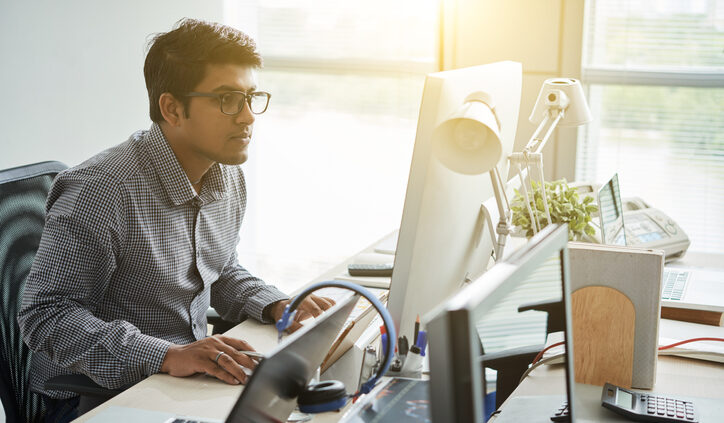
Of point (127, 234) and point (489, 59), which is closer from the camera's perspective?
point (127, 234)

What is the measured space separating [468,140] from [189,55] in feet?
2.85

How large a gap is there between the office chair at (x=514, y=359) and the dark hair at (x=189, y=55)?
94 cm

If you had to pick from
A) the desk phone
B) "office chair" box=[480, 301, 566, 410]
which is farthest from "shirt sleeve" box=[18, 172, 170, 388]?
the desk phone

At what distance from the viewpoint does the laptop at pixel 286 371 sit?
693 mm

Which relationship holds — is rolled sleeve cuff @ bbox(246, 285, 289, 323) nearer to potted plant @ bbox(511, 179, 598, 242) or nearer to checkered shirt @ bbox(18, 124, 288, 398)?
checkered shirt @ bbox(18, 124, 288, 398)

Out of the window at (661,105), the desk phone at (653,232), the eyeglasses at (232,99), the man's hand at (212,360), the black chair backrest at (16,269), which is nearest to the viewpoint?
the man's hand at (212,360)

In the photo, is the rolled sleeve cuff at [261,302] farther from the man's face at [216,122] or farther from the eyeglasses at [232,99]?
the eyeglasses at [232,99]

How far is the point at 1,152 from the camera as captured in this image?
3160 millimetres

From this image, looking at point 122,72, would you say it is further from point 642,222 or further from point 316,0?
point 642,222

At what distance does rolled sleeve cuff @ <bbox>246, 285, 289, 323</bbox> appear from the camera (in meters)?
1.67

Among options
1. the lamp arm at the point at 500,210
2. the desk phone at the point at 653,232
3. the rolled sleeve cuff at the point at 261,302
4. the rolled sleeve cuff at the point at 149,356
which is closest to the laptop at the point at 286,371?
the lamp arm at the point at 500,210

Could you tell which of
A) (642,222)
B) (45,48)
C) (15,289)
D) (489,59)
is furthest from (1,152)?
(642,222)

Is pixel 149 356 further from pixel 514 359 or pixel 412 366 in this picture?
pixel 514 359

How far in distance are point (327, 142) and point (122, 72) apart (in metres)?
0.97
